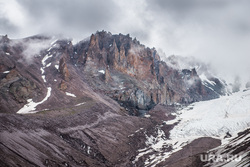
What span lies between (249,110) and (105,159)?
92107 millimetres

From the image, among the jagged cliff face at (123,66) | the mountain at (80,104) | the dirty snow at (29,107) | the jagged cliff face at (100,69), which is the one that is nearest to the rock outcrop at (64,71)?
the jagged cliff face at (100,69)

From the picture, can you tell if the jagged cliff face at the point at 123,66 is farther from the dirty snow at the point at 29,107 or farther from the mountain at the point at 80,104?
the dirty snow at the point at 29,107

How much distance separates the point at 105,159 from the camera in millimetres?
52125

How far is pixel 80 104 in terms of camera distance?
9219cm

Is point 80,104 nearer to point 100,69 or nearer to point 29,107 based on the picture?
point 29,107

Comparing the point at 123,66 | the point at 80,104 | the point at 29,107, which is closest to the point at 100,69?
the point at 123,66

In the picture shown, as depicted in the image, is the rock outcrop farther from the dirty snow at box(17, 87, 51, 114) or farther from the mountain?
the dirty snow at box(17, 87, 51, 114)

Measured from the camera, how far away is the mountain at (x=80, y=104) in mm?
44750

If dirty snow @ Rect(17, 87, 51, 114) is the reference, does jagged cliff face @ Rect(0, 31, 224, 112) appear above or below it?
above

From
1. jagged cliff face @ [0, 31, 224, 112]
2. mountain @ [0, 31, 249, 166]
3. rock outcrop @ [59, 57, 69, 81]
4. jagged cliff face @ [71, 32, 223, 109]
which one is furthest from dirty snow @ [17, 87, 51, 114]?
jagged cliff face @ [71, 32, 223, 109]

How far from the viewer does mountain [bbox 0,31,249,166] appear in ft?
147

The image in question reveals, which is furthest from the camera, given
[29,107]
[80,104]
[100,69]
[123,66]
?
[123,66]

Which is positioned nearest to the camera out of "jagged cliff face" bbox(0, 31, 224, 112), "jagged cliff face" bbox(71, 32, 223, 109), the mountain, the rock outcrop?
the mountain

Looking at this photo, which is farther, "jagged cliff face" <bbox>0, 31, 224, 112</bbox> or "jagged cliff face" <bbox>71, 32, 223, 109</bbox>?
"jagged cliff face" <bbox>71, 32, 223, 109</bbox>
